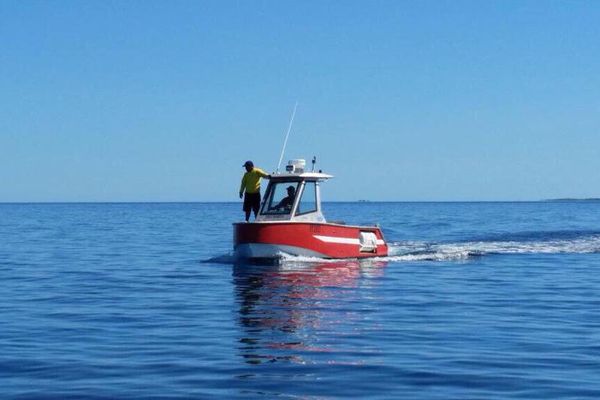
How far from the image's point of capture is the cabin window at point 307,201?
81.3 feet

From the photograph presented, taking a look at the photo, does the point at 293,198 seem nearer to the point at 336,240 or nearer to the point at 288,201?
the point at 288,201

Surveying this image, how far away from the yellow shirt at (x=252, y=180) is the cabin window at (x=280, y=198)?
1.39 feet

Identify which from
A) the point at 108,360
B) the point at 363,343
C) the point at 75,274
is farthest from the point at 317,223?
the point at 108,360

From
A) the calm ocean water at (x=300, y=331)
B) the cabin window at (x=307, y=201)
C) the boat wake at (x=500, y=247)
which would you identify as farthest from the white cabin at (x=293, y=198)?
the boat wake at (x=500, y=247)

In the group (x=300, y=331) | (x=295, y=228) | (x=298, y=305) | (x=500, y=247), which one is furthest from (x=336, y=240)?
(x=300, y=331)

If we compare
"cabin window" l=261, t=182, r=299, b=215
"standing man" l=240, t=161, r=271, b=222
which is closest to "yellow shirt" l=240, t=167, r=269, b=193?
"standing man" l=240, t=161, r=271, b=222

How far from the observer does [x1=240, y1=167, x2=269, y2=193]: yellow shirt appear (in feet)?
81.8

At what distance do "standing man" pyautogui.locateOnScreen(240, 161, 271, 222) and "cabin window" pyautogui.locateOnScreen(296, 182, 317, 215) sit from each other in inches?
46.3

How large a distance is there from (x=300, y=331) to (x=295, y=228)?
11.2m

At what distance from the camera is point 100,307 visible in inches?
614

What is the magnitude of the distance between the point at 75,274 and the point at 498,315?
12151mm

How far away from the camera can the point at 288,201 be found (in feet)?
81.4

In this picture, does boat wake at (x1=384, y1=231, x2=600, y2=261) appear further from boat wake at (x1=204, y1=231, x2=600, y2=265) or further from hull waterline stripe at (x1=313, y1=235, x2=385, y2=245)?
hull waterline stripe at (x1=313, y1=235, x2=385, y2=245)

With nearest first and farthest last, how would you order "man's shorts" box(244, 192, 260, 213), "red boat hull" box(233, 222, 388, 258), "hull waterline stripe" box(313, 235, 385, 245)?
"red boat hull" box(233, 222, 388, 258), "hull waterline stripe" box(313, 235, 385, 245), "man's shorts" box(244, 192, 260, 213)
